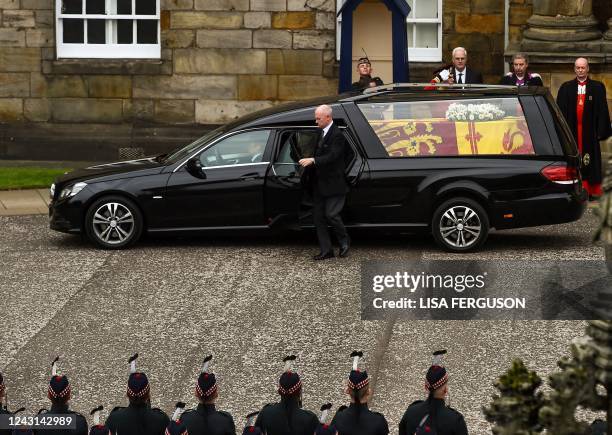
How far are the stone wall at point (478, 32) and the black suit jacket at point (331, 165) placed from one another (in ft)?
23.3

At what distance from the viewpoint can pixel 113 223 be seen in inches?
600

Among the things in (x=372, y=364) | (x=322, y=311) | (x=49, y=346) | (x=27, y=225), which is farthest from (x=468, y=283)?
(x=27, y=225)

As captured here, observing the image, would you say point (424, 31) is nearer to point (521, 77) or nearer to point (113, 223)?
point (521, 77)

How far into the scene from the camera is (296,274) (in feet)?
46.1

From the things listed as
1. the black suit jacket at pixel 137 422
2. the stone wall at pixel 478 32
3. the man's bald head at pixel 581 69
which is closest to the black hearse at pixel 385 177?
the man's bald head at pixel 581 69

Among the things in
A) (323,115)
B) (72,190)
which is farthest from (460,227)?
(72,190)

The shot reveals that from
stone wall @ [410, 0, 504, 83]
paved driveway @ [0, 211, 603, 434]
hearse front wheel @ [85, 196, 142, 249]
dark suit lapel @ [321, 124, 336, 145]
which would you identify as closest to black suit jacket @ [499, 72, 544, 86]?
paved driveway @ [0, 211, 603, 434]

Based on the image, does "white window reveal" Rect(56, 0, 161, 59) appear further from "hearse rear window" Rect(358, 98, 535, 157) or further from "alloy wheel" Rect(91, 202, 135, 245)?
"hearse rear window" Rect(358, 98, 535, 157)

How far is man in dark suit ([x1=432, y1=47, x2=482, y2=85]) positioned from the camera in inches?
695

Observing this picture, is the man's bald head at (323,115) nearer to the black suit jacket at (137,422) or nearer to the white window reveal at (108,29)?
the black suit jacket at (137,422)

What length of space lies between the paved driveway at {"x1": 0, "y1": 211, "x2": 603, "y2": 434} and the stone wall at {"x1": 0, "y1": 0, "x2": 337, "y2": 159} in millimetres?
6401

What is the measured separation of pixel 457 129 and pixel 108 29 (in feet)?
28.9

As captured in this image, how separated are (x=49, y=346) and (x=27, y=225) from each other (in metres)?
5.34

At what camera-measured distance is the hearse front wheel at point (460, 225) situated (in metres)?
14.9
